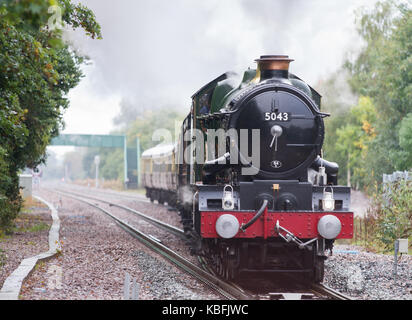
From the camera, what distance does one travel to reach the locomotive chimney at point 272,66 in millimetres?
9055

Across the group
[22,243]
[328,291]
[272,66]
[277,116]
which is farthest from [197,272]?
[22,243]

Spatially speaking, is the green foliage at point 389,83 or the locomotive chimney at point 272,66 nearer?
the locomotive chimney at point 272,66

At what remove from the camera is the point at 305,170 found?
9125 mm

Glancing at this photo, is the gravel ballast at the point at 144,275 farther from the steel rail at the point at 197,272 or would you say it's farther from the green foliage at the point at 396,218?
the green foliage at the point at 396,218

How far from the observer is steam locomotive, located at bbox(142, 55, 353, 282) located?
844 centimetres

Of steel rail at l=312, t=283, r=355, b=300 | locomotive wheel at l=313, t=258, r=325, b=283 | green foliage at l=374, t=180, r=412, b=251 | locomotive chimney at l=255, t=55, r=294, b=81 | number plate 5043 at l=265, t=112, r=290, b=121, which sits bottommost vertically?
steel rail at l=312, t=283, r=355, b=300

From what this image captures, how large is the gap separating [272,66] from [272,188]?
1.99 meters

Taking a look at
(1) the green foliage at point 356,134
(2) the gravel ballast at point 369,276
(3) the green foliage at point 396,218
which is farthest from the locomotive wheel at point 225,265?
(1) the green foliage at point 356,134

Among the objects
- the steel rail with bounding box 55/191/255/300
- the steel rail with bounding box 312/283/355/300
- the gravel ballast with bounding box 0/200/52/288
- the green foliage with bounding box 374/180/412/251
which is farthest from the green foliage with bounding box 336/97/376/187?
the steel rail with bounding box 312/283/355/300

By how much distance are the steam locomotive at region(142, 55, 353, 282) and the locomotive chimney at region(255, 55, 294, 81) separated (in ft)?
0.05

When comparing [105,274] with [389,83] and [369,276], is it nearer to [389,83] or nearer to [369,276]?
[369,276]

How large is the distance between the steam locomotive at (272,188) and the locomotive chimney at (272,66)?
0.02 meters

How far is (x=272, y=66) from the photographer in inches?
358

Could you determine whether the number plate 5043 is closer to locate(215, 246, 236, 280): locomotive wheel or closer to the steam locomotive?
the steam locomotive
